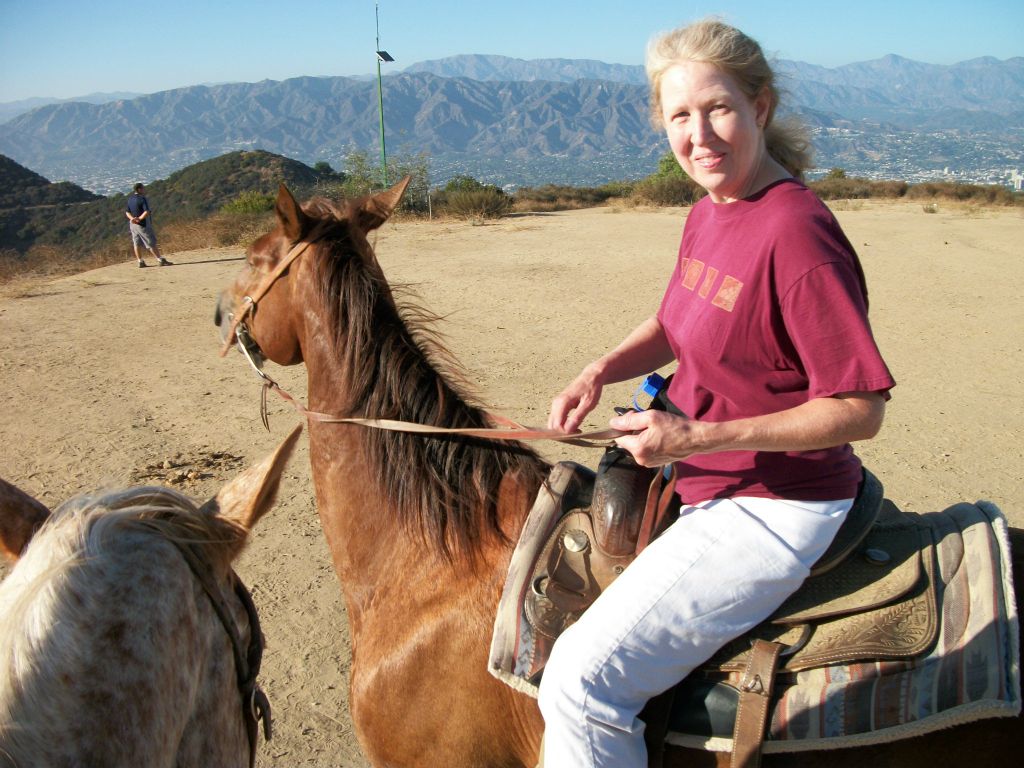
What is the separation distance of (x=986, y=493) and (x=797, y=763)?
436 centimetres

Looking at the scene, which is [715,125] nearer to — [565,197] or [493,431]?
[493,431]

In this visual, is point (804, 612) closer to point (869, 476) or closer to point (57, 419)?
point (869, 476)

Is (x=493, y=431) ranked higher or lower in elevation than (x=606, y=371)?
lower

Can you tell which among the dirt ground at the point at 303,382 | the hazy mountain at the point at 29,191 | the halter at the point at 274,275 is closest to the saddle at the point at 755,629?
the halter at the point at 274,275

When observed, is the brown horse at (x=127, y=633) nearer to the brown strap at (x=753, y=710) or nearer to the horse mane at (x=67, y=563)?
the horse mane at (x=67, y=563)

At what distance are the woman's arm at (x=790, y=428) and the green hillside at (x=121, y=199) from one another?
3943 centimetres

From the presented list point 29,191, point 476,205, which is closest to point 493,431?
point 476,205

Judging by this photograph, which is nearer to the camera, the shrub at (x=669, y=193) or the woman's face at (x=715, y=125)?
the woman's face at (x=715, y=125)

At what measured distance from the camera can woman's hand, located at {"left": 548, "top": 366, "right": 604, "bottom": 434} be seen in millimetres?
2234

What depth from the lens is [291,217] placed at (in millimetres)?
2426

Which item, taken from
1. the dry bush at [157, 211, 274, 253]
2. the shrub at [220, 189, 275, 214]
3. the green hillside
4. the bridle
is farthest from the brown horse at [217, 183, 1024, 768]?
the green hillside

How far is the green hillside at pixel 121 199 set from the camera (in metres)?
39.2

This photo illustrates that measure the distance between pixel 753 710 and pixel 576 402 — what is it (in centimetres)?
103

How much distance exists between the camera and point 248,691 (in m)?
1.37
